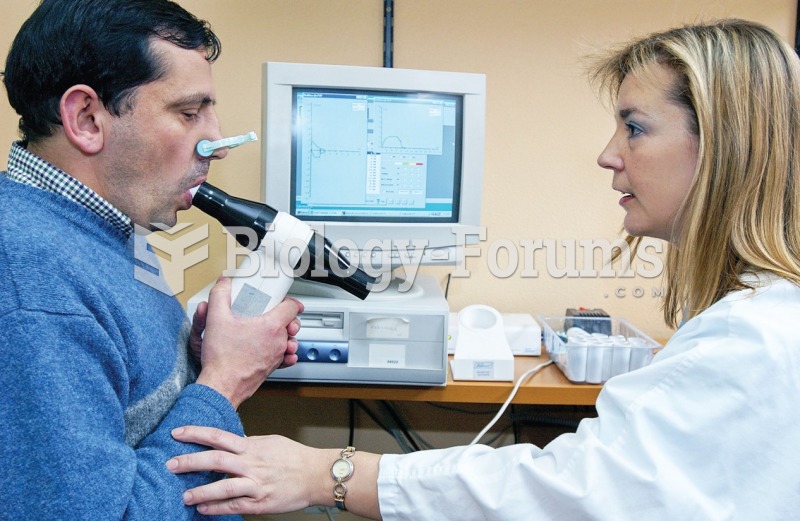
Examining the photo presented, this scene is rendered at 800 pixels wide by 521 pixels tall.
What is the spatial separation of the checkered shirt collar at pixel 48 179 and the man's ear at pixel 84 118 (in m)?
0.04

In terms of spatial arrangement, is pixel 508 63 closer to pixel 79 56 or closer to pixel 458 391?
pixel 458 391

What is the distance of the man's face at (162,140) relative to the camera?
82 cm

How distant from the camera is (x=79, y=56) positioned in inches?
30.4

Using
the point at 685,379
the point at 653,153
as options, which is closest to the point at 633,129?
the point at 653,153

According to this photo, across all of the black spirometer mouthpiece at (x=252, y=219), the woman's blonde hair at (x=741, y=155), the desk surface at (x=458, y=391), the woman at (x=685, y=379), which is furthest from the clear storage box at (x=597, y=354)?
the black spirometer mouthpiece at (x=252, y=219)

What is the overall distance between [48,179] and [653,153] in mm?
833

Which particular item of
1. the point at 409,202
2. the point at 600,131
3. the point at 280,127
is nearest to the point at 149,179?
the point at 280,127

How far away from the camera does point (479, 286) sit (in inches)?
67.9

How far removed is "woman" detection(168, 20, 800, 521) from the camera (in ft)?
2.26

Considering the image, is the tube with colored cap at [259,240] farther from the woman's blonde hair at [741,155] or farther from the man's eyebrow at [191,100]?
the woman's blonde hair at [741,155]

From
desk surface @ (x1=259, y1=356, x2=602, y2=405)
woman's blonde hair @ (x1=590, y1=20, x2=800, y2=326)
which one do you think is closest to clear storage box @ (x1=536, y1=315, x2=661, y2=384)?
desk surface @ (x1=259, y1=356, x2=602, y2=405)

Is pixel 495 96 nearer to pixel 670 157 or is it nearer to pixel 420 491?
pixel 670 157

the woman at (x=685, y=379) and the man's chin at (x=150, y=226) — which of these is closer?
the woman at (x=685, y=379)

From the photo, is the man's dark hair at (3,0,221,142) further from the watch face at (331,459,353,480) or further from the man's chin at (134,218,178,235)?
the watch face at (331,459,353,480)
